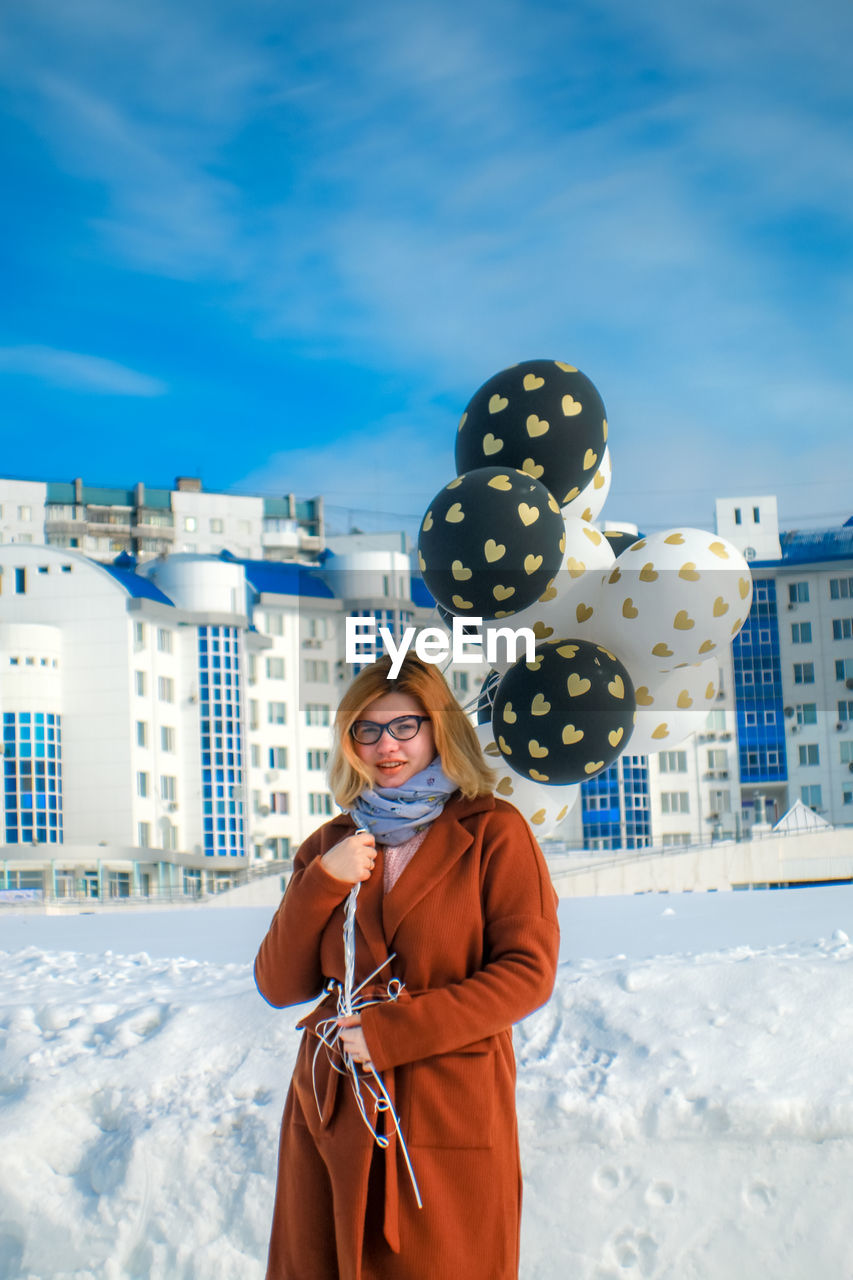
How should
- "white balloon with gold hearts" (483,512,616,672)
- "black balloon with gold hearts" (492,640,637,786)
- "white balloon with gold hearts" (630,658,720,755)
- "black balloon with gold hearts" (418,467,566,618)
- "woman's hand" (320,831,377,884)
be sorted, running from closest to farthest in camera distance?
"woman's hand" (320,831,377,884), "black balloon with gold hearts" (418,467,566,618), "black balloon with gold hearts" (492,640,637,786), "white balloon with gold hearts" (483,512,616,672), "white balloon with gold hearts" (630,658,720,755)

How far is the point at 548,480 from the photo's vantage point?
16.6ft

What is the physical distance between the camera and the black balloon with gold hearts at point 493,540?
4.54 metres

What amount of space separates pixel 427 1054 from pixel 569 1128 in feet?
7.14

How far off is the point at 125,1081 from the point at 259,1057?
518 millimetres


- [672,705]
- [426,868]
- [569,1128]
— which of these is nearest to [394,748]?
[426,868]

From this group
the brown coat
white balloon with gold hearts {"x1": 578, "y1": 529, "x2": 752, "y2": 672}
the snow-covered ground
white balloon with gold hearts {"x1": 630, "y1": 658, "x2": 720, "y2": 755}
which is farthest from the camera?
white balloon with gold hearts {"x1": 630, "y1": 658, "x2": 720, "y2": 755}

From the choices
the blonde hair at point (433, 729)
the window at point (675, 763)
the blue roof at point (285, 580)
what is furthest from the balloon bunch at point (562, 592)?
the window at point (675, 763)

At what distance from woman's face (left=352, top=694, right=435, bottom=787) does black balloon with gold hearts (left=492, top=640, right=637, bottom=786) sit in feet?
6.17

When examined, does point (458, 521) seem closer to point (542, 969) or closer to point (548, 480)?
point (548, 480)

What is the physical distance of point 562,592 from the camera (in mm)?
5242

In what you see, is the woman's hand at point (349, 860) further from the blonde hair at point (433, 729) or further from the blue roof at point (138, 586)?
the blue roof at point (138, 586)

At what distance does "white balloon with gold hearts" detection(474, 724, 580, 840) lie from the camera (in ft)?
16.8

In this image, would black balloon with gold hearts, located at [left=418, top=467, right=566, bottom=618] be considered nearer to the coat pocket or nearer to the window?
the coat pocket

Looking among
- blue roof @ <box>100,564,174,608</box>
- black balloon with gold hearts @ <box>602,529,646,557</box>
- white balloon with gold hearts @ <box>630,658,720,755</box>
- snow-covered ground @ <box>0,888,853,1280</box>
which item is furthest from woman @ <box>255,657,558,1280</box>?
blue roof @ <box>100,564,174,608</box>
